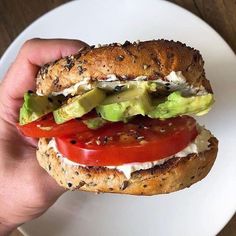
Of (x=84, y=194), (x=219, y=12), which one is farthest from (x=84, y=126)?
(x=219, y=12)

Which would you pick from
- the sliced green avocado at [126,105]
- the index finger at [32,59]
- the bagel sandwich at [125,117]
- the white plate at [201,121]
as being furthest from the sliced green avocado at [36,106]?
the white plate at [201,121]

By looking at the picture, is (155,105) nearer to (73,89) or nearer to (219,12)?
(73,89)

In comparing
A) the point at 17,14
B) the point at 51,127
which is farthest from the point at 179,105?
the point at 17,14

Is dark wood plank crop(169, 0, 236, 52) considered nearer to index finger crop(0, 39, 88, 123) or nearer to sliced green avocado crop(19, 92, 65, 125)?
index finger crop(0, 39, 88, 123)

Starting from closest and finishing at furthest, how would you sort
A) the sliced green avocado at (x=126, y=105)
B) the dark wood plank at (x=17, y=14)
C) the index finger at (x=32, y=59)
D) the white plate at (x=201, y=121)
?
the sliced green avocado at (x=126, y=105)
the index finger at (x=32, y=59)
the white plate at (x=201, y=121)
the dark wood plank at (x=17, y=14)

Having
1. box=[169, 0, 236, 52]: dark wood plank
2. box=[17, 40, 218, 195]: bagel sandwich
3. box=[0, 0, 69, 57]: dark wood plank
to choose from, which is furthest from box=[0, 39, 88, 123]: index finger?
box=[169, 0, 236, 52]: dark wood plank

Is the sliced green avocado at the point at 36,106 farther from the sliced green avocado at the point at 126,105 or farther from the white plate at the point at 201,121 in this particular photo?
the white plate at the point at 201,121

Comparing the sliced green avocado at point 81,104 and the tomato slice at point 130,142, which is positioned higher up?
the sliced green avocado at point 81,104
